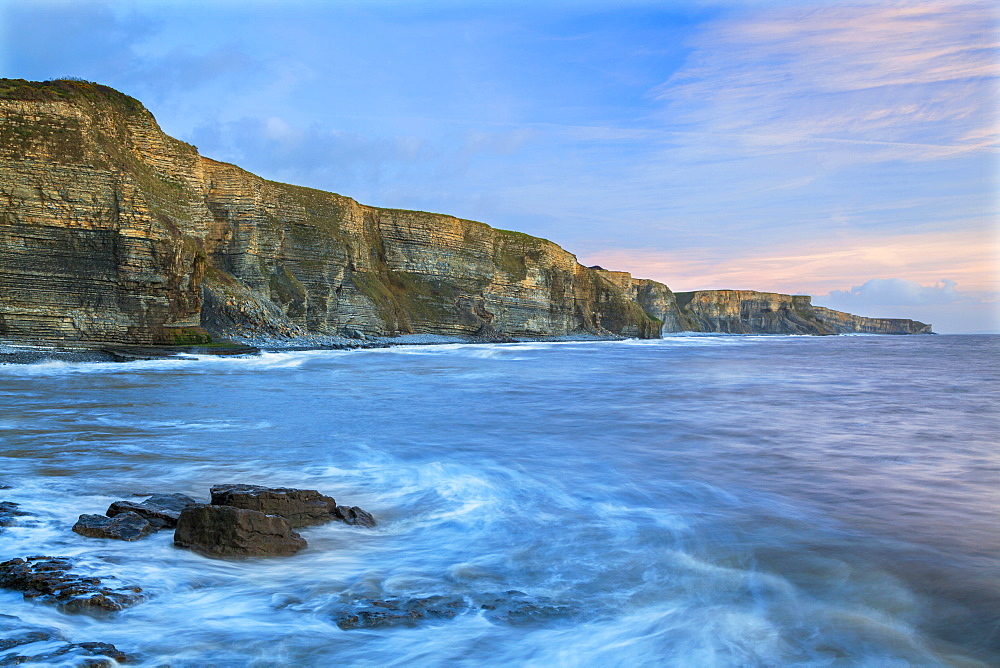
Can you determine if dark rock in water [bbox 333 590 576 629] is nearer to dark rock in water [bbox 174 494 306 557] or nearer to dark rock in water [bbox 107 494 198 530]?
dark rock in water [bbox 174 494 306 557]

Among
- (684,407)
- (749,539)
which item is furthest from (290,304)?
(749,539)

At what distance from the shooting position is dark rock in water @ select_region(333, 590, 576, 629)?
3.43 meters

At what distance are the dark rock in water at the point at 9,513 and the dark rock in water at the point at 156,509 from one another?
23.4 inches

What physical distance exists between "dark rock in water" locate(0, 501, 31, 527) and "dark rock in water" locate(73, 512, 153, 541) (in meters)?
0.45

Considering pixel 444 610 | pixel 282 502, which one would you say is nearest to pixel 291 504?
pixel 282 502

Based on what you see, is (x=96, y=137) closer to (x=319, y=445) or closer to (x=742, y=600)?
(x=319, y=445)

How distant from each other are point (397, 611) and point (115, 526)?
2.29 meters

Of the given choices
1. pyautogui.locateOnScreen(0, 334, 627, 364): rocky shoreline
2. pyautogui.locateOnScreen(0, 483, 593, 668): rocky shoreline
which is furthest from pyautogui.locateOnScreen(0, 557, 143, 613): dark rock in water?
pyautogui.locateOnScreen(0, 334, 627, 364): rocky shoreline

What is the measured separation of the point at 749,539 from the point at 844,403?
11.4 m

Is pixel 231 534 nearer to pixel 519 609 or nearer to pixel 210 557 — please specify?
pixel 210 557

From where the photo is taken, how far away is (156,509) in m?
4.77

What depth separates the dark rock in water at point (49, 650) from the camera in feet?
8.85

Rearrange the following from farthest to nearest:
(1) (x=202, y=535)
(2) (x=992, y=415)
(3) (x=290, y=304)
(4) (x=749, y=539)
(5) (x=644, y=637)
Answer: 1. (3) (x=290, y=304)
2. (2) (x=992, y=415)
3. (4) (x=749, y=539)
4. (1) (x=202, y=535)
5. (5) (x=644, y=637)

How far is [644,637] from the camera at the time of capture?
3471 mm
